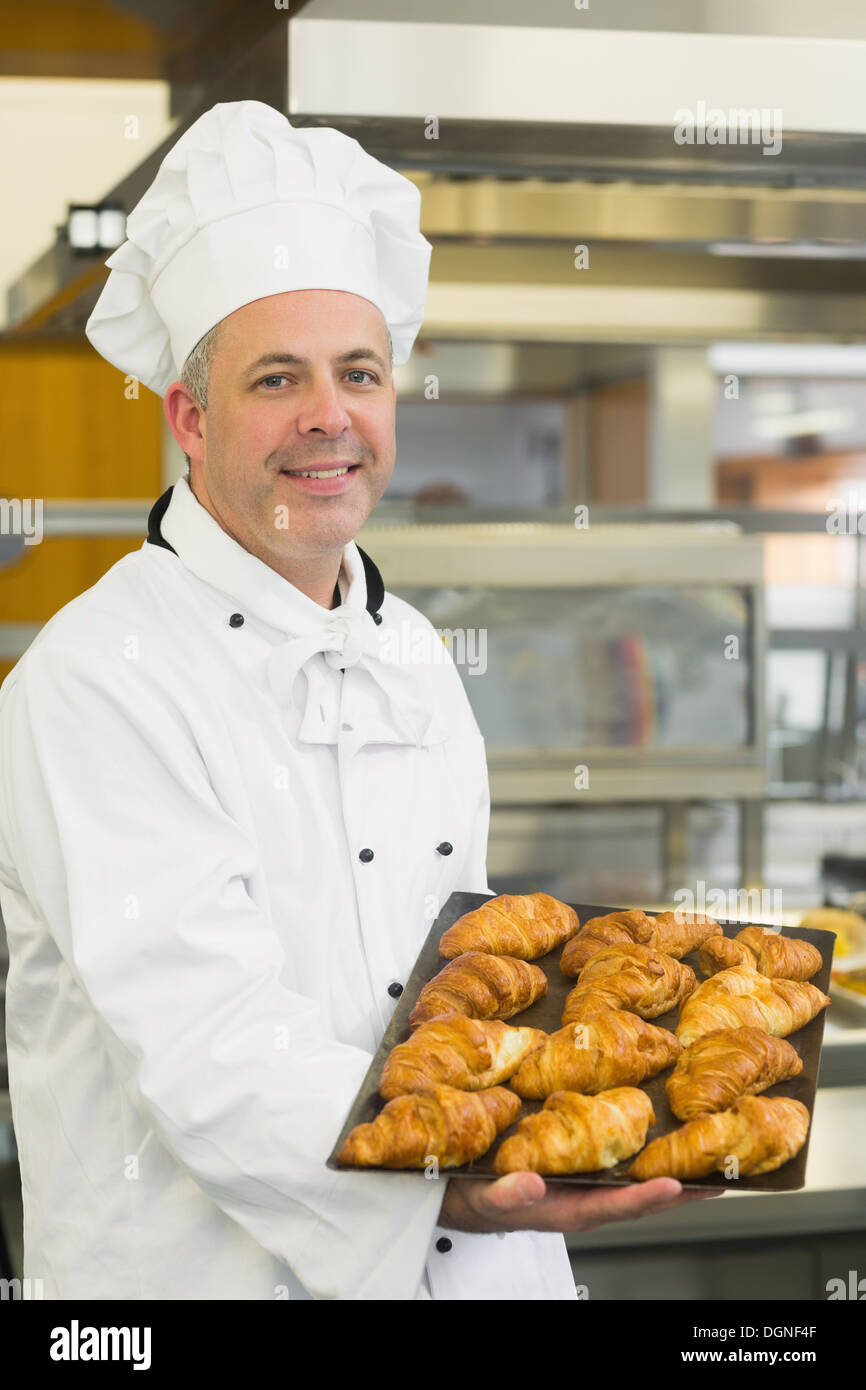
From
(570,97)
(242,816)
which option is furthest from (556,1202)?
(570,97)

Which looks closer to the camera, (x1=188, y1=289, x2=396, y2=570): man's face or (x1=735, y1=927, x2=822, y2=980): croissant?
(x1=188, y1=289, x2=396, y2=570): man's face

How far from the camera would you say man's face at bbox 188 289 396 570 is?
1264mm

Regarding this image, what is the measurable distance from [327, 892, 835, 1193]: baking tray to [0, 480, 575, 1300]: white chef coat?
0.10 feet

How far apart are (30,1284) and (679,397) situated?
Answer: 17.6ft

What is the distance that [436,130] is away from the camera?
4.84 ft

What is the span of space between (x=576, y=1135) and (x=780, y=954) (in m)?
0.41

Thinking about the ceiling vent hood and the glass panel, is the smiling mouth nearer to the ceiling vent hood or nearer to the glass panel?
the ceiling vent hood

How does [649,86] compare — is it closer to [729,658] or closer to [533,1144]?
[533,1144]

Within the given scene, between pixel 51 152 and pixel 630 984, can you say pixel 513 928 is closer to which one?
pixel 630 984

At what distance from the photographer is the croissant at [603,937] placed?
1.38m

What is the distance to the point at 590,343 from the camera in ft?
8.89

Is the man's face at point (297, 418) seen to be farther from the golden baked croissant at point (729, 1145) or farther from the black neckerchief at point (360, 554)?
the golden baked croissant at point (729, 1145)

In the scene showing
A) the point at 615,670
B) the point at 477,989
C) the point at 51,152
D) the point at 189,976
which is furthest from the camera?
the point at 51,152

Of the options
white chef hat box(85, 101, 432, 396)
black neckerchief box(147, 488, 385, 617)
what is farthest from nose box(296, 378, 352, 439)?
black neckerchief box(147, 488, 385, 617)
